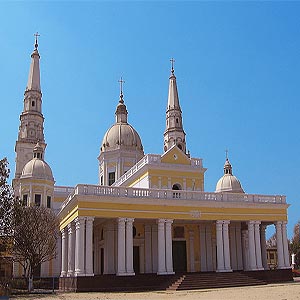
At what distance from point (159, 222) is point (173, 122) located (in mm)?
32092

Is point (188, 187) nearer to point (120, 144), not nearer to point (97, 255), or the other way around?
point (97, 255)

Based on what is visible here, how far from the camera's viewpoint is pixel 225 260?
120 ft

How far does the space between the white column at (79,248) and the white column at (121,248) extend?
2690 millimetres

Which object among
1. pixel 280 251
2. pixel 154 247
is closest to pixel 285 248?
pixel 280 251

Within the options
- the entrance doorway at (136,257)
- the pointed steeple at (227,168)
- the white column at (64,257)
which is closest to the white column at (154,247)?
the entrance doorway at (136,257)

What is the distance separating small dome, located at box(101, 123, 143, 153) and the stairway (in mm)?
A: 22656

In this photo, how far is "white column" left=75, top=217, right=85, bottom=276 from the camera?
1261 inches

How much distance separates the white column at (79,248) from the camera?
32019 millimetres

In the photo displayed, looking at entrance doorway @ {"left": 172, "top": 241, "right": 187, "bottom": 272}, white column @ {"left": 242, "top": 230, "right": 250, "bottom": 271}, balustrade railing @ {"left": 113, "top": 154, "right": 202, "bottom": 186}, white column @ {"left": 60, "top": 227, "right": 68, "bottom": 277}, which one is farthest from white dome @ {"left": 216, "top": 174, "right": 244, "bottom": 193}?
white column @ {"left": 60, "top": 227, "right": 68, "bottom": 277}

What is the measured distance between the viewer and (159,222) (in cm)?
3525

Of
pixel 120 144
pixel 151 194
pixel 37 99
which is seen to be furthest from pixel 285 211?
pixel 37 99

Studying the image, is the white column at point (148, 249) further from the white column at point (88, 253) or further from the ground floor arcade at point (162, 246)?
the white column at point (88, 253)

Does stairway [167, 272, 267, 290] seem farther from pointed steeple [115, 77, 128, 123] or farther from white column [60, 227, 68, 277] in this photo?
pointed steeple [115, 77, 128, 123]

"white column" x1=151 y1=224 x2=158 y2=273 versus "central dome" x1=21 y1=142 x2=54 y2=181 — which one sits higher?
"central dome" x1=21 y1=142 x2=54 y2=181
